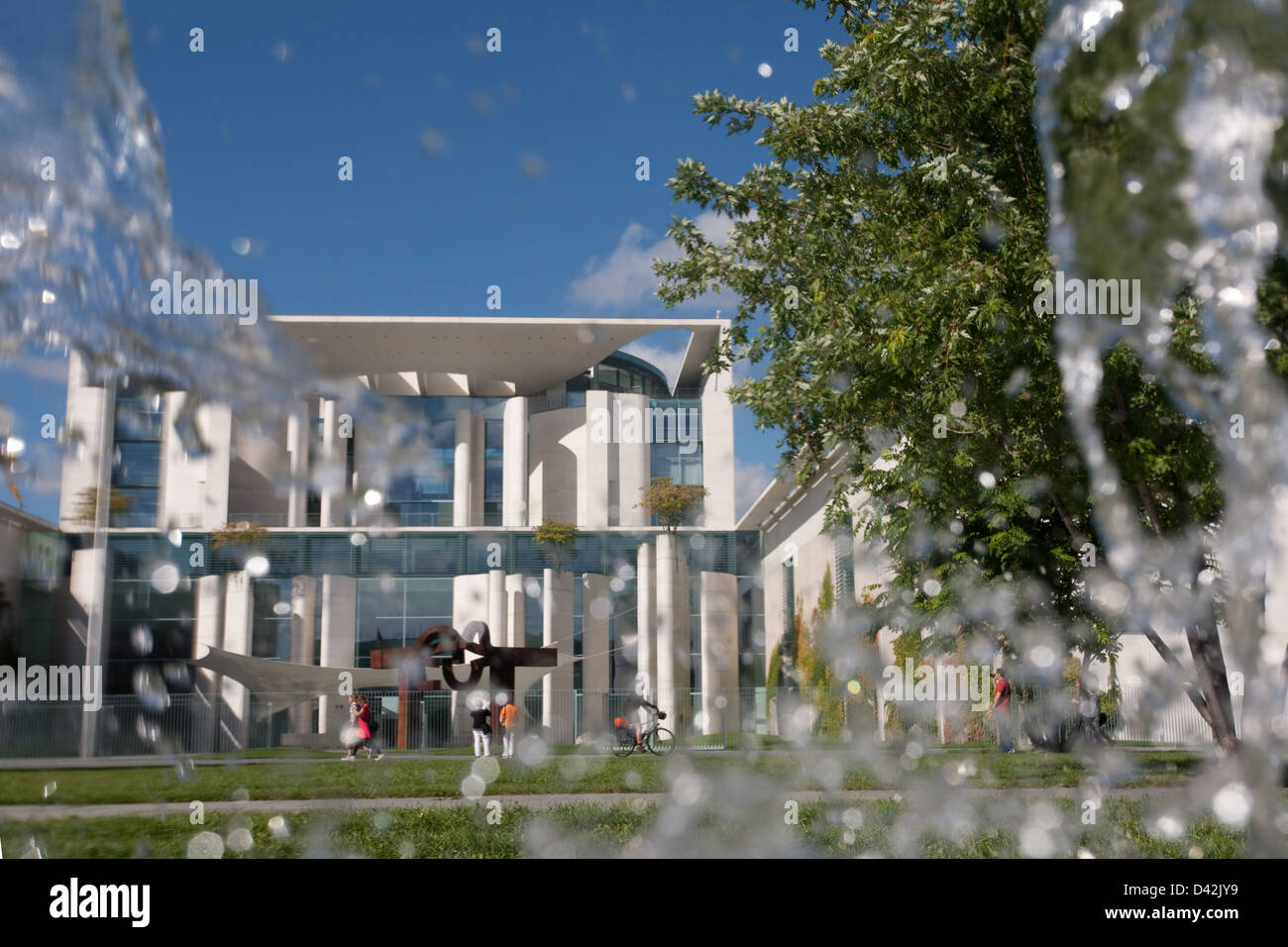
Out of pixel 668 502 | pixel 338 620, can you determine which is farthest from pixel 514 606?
pixel 668 502

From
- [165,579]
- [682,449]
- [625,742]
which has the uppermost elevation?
[682,449]

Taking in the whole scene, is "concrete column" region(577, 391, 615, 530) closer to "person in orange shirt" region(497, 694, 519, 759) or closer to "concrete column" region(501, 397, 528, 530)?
"concrete column" region(501, 397, 528, 530)

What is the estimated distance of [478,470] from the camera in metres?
33.2

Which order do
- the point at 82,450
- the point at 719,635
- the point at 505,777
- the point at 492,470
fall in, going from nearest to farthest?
the point at 505,777 → the point at 82,450 → the point at 719,635 → the point at 492,470

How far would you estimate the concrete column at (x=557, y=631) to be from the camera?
26.0 m

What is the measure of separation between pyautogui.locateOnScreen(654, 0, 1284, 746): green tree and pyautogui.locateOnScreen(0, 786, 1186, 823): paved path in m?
1.37

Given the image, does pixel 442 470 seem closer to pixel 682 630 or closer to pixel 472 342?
pixel 472 342

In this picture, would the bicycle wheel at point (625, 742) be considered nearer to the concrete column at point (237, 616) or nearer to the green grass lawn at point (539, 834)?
the green grass lawn at point (539, 834)

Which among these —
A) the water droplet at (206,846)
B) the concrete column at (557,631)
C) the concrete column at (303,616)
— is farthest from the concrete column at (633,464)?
the water droplet at (206,846)

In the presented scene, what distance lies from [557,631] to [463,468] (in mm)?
6945

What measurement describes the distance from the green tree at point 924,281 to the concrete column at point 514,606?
21.7 m

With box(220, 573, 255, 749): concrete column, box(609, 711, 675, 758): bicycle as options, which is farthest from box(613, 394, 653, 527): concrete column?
box(609, 711, 675, 758): bicycle

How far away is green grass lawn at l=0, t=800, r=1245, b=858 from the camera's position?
5.72 metres
